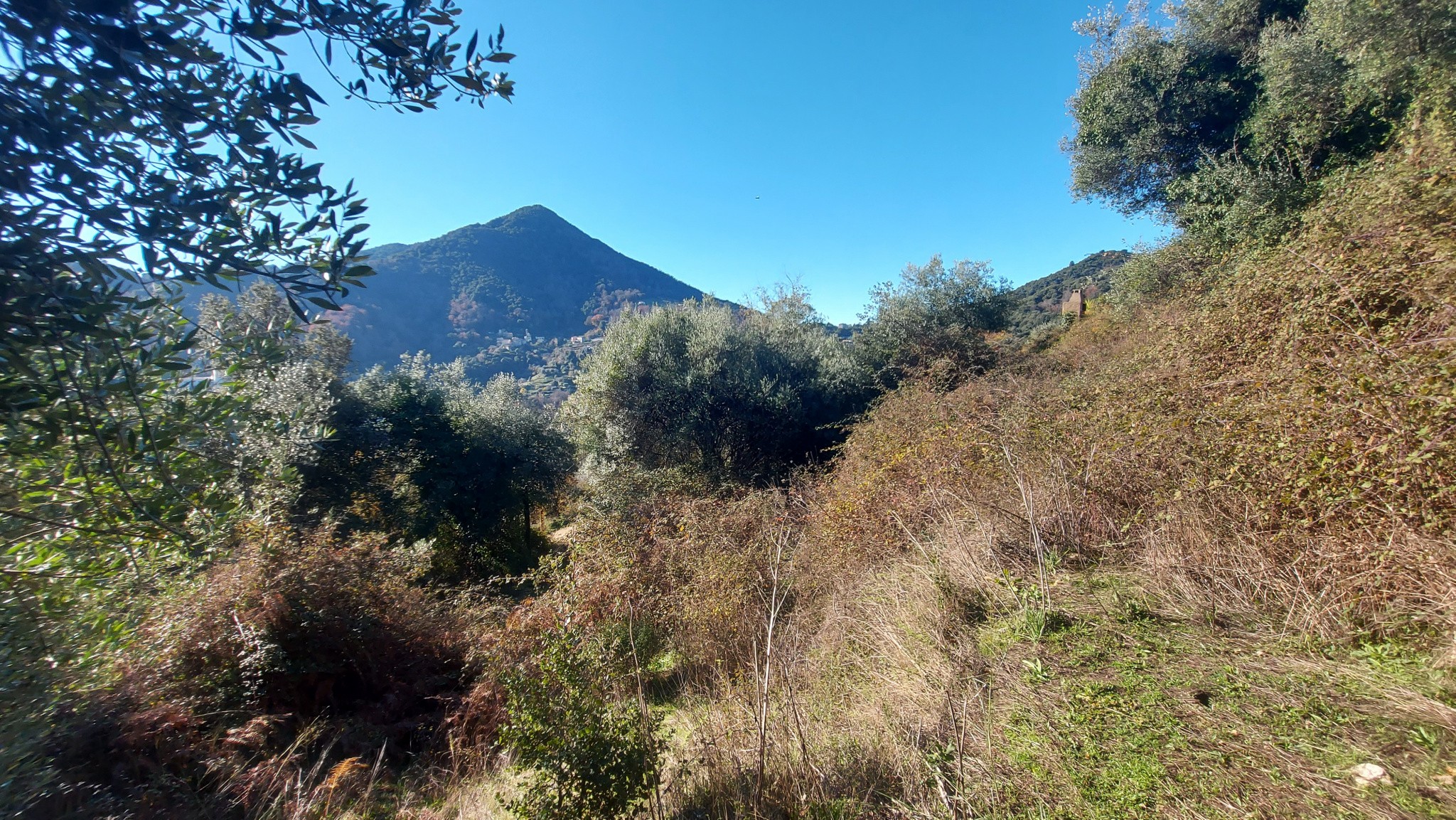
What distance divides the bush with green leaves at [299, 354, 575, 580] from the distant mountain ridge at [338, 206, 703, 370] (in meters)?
21.9

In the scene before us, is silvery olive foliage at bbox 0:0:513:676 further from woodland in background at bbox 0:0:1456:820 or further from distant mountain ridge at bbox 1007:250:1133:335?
distant mountain ridge at bbox 1007:250:1133:335

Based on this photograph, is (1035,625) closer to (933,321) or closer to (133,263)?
(133,263)

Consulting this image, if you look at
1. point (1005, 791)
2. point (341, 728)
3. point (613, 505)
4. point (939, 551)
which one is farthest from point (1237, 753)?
point (613, 505)

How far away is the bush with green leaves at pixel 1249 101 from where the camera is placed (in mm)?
6988

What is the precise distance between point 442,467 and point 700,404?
708cm

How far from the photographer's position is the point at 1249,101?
10.1 m

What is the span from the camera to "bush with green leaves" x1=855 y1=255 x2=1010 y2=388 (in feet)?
47.0

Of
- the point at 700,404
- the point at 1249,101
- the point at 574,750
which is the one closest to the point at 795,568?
the point at 574,750

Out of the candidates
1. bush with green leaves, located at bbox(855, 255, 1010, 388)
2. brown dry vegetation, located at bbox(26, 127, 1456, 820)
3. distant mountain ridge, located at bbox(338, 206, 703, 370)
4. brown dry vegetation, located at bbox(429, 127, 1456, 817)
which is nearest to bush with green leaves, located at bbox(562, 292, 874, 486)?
bush with green leaves, located at bbox(855, 255, 1010, 388)

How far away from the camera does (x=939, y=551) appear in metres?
4.65

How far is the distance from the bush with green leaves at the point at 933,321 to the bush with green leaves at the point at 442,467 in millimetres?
10249

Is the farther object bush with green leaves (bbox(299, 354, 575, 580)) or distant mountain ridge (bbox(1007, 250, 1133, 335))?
distant mountain ridge (bbox(1007, 250, 1133, 335))

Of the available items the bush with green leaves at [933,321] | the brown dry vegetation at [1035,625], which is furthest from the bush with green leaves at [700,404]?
the brown dry vegetation at [1035,625]

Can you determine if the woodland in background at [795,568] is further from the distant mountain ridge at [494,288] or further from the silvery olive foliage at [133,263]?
the distant mountain ridge at [494,288]
